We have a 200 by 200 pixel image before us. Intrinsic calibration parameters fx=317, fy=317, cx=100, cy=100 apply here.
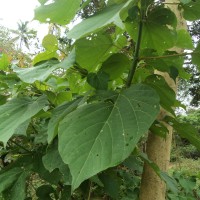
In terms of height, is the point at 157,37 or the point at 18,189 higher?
the point at 157,37

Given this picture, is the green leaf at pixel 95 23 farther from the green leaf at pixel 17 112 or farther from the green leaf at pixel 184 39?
the green leaf at pixel 184 39

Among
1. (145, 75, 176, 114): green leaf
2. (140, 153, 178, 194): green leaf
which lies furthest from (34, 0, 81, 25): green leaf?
(140, 153, 178, 194): green leaf

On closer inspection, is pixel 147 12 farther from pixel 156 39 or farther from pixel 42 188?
pixel 42 188

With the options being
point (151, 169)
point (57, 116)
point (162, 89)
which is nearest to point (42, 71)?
point (57, 116)

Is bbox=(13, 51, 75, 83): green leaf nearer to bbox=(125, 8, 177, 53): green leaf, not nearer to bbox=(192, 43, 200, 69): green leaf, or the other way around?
bbox=(125, 8, 177, 53): green leaf

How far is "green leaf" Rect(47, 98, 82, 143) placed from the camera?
848mm

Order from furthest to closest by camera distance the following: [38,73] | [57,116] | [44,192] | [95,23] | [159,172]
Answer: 1. [44,192]
2. [159,172]
3. [57,116]
4. [38,73]
5. [95,23]

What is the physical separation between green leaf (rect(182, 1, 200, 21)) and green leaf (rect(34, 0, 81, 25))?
29 centimetres

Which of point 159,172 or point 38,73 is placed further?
point 159,172

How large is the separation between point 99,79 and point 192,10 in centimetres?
31

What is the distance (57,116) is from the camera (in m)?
0.87

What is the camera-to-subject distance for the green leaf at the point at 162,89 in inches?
40.1

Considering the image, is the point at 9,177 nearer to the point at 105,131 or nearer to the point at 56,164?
the point at 56,164

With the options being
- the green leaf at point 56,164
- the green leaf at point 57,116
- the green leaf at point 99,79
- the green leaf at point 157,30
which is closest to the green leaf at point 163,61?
the green leaf at point 157,30
